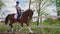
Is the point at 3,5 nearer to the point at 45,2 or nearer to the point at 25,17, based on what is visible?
the point at 45,2

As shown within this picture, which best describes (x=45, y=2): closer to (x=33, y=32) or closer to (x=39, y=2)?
(x=39, y=2)

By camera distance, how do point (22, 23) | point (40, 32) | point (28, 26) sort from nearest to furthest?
point (40, 32) < point (28, 26) < point (22, 23)

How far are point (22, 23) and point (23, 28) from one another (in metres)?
0.28

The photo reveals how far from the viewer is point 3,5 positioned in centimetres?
1872

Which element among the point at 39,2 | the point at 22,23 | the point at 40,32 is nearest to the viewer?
the point at 40,32

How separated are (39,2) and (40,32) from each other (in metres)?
8.74

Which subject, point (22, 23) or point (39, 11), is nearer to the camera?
point (22, 23)

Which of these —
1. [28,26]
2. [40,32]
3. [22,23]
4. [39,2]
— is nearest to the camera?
[40,32]

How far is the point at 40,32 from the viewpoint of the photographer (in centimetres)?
953

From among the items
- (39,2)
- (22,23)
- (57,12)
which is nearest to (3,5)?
(39,2)

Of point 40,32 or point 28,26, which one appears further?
point 28,26

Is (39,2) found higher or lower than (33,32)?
higher

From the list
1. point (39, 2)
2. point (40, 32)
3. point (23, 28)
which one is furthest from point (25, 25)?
point (39, 2)

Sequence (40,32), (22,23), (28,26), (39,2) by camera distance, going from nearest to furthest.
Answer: (40,32) < (28,26) < (22,23) < (39,2)
